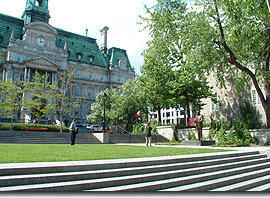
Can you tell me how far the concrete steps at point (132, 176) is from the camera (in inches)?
220

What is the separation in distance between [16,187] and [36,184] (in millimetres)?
479

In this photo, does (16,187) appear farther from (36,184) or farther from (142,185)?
(142,185)

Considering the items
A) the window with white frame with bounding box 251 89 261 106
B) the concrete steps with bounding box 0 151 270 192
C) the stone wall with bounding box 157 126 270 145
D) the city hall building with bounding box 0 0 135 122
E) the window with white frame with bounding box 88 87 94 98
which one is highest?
the city hall building with bounding box 0 0 135 122

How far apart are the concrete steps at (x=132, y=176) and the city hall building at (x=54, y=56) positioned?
3783 centimetres

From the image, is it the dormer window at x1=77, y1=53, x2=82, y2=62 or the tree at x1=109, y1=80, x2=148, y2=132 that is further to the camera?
the dormer window at x1=77, y1=53, x2=82, y2=62

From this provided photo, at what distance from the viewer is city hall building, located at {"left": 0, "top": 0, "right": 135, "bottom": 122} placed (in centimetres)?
5047

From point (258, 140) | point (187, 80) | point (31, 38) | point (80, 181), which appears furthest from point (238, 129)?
point (31, 38)

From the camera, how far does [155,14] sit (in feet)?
88.4

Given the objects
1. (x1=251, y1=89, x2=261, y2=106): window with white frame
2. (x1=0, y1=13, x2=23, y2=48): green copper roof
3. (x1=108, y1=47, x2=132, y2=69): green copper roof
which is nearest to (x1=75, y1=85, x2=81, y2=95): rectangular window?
(x1=108, y1=47, x2=132, y2=69): green copper roof

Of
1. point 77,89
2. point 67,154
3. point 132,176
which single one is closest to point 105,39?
point 77,89

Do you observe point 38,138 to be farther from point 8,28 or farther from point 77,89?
point 8,28

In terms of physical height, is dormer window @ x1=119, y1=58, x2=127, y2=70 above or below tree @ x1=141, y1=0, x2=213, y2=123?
above

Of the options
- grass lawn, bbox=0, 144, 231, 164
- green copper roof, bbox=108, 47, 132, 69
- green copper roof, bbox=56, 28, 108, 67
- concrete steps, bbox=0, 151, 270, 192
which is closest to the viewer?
concrete steps, bbox=0, 151, 270, 192

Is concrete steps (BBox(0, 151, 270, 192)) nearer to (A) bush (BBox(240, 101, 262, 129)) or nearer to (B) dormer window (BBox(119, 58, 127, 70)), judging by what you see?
(A) bush (BBox(240, 101, 262, 129))
